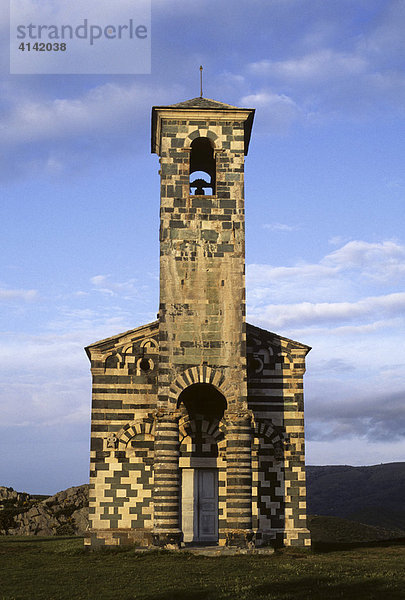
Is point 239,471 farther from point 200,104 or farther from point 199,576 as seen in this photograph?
point 200,104

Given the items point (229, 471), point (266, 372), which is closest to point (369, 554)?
point (229, 471)

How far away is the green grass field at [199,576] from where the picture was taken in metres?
15.2

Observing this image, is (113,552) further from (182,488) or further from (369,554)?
(369,554)

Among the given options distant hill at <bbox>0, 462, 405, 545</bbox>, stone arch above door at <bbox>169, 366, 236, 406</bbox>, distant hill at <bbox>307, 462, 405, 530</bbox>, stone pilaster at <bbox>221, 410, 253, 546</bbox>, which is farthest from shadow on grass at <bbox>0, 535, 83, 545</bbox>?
distant hill at <bbox>307, 462, 405, 530</bbox>

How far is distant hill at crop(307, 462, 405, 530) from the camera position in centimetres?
7805

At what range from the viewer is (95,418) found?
26359 millimetres

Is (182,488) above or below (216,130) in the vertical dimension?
below

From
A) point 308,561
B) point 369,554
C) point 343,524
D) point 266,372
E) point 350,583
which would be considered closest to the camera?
point 350,583

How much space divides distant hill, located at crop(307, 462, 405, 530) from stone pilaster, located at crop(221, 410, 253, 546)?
4993 centimetres

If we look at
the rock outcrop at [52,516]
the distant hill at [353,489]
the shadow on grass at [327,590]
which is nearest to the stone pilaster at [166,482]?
the shadow on grass at [327,590]

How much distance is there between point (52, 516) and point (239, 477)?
17921 millimetres

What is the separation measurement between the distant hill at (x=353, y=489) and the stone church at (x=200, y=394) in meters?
47.3

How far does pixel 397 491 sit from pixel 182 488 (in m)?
63.4

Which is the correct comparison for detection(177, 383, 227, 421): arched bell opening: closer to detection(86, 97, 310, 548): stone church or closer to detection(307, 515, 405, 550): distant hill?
detection(86, 97, 310, 548): stone church
